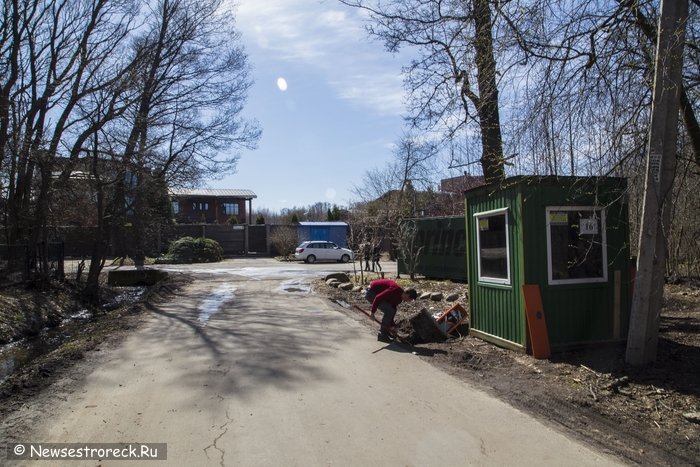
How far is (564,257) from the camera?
25.7 feet

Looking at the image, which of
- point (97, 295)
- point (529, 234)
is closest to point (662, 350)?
point (529, 234)

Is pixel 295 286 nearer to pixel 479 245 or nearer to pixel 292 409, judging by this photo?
pixel 479 245

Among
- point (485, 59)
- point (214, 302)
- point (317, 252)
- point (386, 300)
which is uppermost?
point (485, 59)

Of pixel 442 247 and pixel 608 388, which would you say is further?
pixel 442 247

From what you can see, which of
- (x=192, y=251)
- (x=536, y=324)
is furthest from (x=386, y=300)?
(x=192, y=251)

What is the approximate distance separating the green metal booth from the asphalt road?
1766 millimetres

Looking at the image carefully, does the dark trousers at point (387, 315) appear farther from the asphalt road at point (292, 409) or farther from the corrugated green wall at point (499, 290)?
the corrugated green wall at point (499, 290)

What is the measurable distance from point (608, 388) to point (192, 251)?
1268 inches

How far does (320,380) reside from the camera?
6.63 m

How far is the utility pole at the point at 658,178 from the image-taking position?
630cm

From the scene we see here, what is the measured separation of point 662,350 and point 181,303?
11388 mm

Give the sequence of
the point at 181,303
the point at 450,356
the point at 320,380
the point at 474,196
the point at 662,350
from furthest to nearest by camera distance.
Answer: the point at 181,303 → the point at 474,196 → the point at 450,356 → the point at 662,350 → the point at 320,380

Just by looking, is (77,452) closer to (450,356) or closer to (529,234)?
(450,356)

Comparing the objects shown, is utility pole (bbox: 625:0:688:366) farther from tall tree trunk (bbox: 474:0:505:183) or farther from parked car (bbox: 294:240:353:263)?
parked car (bbox: 294:240:353:263)
